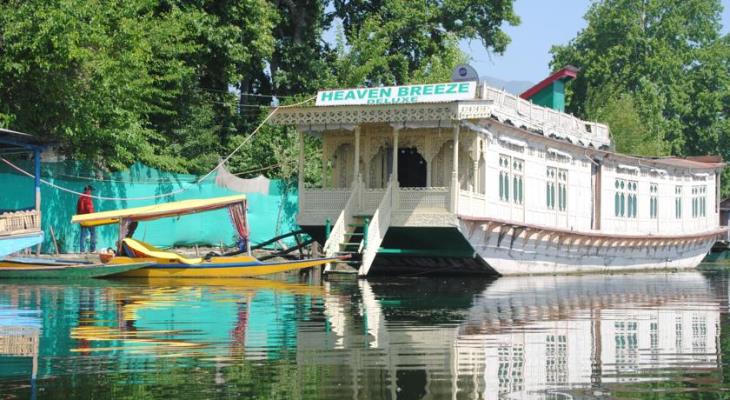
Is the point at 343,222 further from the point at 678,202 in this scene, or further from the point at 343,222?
the point at 678,202

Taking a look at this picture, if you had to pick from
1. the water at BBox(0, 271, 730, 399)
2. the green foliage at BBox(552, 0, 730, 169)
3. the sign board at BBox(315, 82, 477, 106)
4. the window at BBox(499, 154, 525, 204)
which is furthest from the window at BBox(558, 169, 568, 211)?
the green foliage at BBox(552, 0, 730, 169)

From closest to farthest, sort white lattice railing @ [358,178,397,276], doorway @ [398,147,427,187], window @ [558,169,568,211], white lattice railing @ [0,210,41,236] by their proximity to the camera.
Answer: white lattice railing @ [0,210,41,236] → white lattice railing @ [358,178,397,276] → doorway @ [398,147,427,187] → window @ [558,169,568,211]

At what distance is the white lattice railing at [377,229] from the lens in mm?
26944

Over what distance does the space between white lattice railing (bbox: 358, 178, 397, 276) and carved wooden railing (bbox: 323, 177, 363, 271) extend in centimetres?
80

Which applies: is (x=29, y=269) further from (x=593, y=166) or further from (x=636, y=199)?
(x=636, y=199)

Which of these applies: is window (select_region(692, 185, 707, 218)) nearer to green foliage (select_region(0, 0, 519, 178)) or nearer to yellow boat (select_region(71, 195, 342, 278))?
green foliage (select_region(0, 0, 519, 178))

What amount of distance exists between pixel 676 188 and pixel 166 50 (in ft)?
61.0

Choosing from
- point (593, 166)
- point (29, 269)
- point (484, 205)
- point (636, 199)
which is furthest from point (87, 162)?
point (636, 199)

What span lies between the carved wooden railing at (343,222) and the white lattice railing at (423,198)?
1287 mm

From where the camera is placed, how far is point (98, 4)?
29.6 metres

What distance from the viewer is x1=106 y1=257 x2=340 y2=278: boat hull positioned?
24875 mm

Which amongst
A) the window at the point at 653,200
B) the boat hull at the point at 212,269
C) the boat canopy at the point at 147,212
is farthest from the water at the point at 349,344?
the window at the point at 653,200

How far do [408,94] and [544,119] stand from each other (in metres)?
5.96

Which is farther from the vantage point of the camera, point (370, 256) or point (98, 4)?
point (98, 4)
